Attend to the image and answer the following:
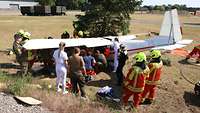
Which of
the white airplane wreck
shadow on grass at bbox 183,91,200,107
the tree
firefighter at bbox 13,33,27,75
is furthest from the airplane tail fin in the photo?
firefighter at bbox 13,33,27,75

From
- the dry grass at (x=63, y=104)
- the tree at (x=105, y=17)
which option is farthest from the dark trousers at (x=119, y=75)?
the tree at (x=105, y=17)

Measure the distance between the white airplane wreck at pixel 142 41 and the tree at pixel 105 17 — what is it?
266 cm

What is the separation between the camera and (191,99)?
14.0 m

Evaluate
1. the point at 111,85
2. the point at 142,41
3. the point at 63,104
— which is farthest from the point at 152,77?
the point at 142,41

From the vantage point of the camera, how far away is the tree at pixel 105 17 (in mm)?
22719

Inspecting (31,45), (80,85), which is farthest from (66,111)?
(31,45)

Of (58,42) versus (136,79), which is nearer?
(136,79)

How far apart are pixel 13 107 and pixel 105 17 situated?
15.4 m

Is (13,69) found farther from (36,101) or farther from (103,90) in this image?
(36,101)

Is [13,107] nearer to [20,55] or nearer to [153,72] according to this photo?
[153,72]

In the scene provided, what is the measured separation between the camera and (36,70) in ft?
50.1

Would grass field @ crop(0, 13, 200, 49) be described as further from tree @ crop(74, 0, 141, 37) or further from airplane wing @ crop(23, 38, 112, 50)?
airplane wing @ crop(23, 38, 112, 50)

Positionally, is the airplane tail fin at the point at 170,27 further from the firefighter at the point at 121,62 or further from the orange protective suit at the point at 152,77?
the orange protective suit at the point at 152,77

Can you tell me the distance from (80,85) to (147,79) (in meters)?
2.32
